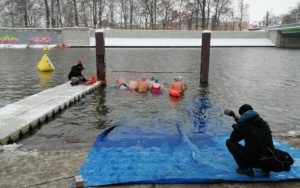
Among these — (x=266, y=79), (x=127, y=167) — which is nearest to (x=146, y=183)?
(x=127, y=167)

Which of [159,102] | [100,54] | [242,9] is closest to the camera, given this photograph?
[159,102]

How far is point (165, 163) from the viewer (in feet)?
19.8

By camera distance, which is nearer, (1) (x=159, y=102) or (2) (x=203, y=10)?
(1) (x=159, y=102)

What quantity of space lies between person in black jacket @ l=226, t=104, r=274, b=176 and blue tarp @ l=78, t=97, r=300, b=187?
278 millimetres

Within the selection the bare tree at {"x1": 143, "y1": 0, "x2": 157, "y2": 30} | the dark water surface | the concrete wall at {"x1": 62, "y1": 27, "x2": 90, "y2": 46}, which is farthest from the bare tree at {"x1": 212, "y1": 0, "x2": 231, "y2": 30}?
the dark water surface

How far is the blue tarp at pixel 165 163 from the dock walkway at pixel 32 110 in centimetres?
233

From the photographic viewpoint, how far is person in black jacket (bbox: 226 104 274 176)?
5016 millimetres

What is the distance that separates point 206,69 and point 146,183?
1289 cm

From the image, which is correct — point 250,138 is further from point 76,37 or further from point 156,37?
point 156,37

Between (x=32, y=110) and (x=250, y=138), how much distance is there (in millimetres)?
7595

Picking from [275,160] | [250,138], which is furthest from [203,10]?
[275,160]

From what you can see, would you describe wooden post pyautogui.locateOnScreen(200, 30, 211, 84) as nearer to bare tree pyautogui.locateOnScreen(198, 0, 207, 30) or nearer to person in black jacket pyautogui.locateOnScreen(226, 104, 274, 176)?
person in black jacket pyautogui.locateOnScreen(226, 104, 274, 176)

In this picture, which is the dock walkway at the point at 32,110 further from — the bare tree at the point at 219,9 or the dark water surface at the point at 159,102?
the bare tree at the point at 219,9

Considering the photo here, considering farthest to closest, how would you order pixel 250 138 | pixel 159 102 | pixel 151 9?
pixel 151 9 < pixel 159 102 < pixel 250 138
